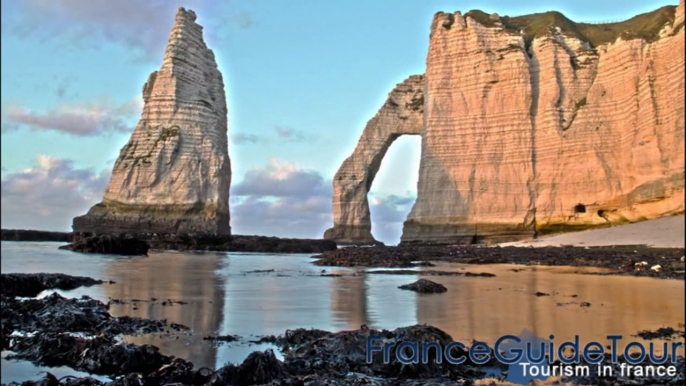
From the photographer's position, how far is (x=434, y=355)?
17.4 feet

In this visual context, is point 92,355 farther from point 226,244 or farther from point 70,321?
point 226,244

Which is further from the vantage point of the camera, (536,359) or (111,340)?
(111,340)

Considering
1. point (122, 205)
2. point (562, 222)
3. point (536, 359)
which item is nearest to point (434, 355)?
point (536, 359)

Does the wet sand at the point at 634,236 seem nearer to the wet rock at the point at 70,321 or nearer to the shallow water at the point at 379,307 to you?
the shallow water at the point at 379,307

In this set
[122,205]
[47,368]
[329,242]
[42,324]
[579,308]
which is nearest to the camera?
[47,368]

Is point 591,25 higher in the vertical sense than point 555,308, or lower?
higher

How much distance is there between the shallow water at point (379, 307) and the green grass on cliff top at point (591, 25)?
3355cm

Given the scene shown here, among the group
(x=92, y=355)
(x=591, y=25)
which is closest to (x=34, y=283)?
(x=92, y=355)

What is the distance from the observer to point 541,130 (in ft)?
144

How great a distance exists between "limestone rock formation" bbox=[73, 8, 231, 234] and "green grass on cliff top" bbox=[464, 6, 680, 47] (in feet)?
88.6

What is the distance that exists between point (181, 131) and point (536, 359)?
5324cm

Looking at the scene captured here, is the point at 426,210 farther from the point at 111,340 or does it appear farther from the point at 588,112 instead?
the point at 111,340

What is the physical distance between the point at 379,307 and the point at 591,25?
47460mm

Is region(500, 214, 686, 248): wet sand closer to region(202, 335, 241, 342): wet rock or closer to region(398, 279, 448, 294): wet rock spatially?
region(398, 279, 448, 294): wet rock
